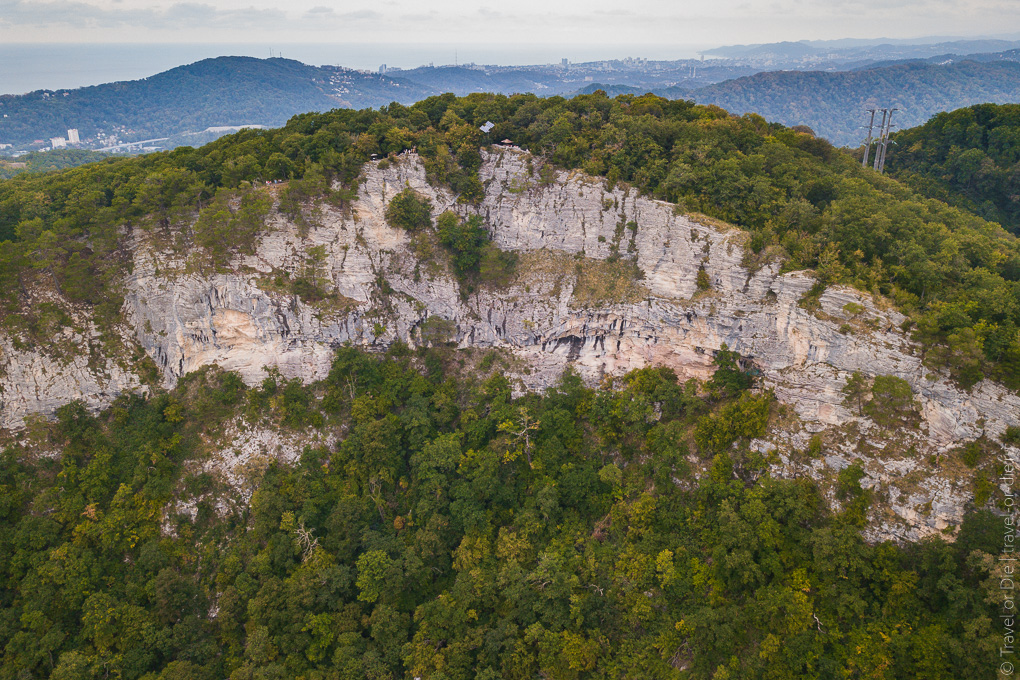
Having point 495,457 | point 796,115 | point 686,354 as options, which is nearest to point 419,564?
point 495,457

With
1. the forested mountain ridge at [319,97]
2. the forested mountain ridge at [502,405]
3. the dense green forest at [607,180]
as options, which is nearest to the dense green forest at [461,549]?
the forested mountain ridge at [502,405]

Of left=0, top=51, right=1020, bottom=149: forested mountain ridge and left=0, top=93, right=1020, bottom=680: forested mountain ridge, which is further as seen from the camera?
left=0, top=51, right=1020, bottom=149: forested mountain ridge

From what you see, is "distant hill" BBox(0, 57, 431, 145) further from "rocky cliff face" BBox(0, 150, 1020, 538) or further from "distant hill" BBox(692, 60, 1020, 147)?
"rocky cliff face" BBox(0, 150, 1020, 538)

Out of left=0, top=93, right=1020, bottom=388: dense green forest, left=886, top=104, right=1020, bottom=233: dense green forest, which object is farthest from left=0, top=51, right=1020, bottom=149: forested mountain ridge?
left=0, top=93, right=1020, bottom=388: dense green forest

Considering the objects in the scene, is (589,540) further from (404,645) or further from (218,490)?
(218,490)

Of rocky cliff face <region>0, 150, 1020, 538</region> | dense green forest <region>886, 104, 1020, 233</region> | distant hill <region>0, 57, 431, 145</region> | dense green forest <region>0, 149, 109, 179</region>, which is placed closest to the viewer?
rocky cliff face <region>0, 150, 1020, 538</region>

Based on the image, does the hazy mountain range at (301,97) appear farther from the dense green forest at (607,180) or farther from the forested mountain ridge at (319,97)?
the dense green forest at (607,180)
